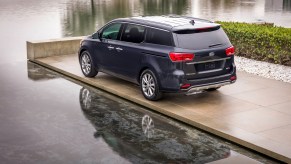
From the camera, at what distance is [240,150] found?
7648 mm

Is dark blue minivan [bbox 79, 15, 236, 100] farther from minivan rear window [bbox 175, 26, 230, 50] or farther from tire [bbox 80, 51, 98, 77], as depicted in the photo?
tire [bbox 80, 51, 98, 77]

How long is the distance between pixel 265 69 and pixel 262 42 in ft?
3.84

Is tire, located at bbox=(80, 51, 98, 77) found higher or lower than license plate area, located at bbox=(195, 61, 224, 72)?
lower

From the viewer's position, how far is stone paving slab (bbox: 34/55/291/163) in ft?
25.7

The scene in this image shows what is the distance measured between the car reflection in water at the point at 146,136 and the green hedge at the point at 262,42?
5297mm

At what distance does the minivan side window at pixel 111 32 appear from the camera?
11.2m

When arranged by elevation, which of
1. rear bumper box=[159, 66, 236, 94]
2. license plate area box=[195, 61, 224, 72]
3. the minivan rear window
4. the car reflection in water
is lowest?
the car reflection in water

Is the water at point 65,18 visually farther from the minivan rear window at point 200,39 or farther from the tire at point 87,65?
the minivan rear window at point 200,39

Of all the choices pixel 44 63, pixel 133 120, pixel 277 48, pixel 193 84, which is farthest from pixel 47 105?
pixel 277 48

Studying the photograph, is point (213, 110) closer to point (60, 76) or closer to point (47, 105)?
point (47, 105)

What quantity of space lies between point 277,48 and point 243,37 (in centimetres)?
124

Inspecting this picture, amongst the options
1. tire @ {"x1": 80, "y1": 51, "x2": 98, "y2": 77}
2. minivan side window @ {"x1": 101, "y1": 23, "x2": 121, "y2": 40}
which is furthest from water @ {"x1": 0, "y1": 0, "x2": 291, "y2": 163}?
minivan side window @ {"x1": 101, "y1": 23, "x2": 121, "y2": 40}

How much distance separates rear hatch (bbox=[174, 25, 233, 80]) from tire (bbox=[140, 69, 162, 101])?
2.45 ft

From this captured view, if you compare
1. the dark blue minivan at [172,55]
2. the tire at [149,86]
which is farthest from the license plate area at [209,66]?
the tire at [149,86]
